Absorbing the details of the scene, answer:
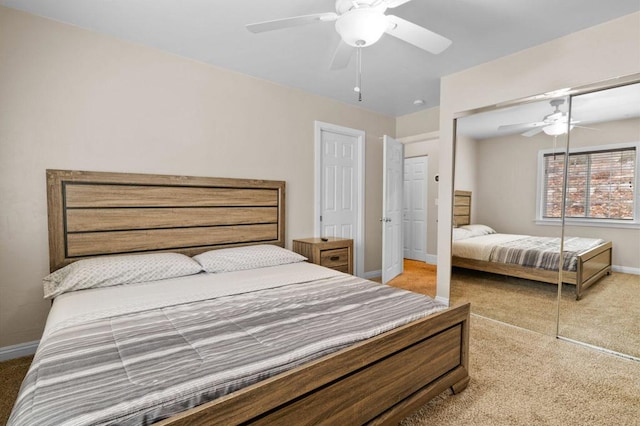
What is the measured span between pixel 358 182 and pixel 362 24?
2.70 meters

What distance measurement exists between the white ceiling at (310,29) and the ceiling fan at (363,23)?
42 centimetres

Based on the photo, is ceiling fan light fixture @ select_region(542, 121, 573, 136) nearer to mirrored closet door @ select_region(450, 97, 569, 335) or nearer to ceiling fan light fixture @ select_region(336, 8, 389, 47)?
mirrored closet door @ select_region(450, 97, 569, 335)

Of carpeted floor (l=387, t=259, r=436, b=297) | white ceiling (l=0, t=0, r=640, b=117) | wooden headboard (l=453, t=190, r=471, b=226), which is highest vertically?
white ceiling (l=0, t=0, r=640, b=117)

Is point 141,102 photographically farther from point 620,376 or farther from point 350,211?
point 620,376

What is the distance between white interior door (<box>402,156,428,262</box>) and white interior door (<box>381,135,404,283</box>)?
53.5 inches

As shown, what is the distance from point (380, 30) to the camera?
168 centimetres

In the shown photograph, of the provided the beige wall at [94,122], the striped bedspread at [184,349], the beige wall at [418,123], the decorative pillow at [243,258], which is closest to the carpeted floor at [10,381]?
the beige wall at [94,122]

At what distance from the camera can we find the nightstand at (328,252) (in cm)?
328

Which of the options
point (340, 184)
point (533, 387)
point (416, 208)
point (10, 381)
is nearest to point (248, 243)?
point (340, 184)

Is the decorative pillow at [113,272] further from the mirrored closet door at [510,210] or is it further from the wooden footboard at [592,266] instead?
the wooden footboard at [592,266]

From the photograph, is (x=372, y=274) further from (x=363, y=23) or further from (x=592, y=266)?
(x=363, y=23)

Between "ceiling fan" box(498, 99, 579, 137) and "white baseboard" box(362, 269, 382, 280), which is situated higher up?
"ceiling fan" box(498, 99, 579, 137)

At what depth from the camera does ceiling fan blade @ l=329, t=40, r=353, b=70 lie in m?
1.96

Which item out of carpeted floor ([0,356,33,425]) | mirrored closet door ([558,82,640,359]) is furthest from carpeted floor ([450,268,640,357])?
carpeted floor ([0,356,33,425])
